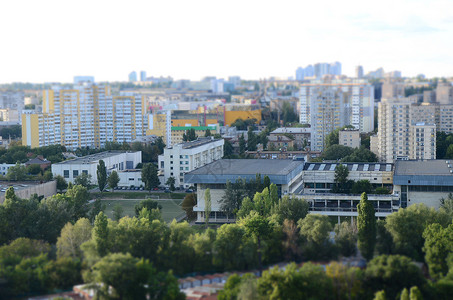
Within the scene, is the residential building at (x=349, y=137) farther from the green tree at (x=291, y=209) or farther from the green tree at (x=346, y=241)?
the green tree at (x=346, y=241)

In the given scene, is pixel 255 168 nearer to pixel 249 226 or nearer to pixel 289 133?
pixel 249 226

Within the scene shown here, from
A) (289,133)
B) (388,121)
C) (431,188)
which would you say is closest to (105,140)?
(289,133)

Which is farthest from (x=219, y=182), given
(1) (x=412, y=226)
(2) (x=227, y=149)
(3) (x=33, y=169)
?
(2) (x=227, y=149)

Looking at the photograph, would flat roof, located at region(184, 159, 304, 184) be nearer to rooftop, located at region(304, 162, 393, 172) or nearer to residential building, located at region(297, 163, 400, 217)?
rooftop, located at region(304, 162, 393, 172)

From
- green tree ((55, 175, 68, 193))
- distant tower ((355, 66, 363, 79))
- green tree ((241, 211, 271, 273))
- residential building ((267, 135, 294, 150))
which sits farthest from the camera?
distant tower ((355, 66, 363, 79))

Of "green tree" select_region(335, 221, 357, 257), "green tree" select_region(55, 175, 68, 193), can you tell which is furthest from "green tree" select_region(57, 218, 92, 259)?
"green tree" select_region(55, 175, 68, 193)

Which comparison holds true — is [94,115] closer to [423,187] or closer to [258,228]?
[423,187]
